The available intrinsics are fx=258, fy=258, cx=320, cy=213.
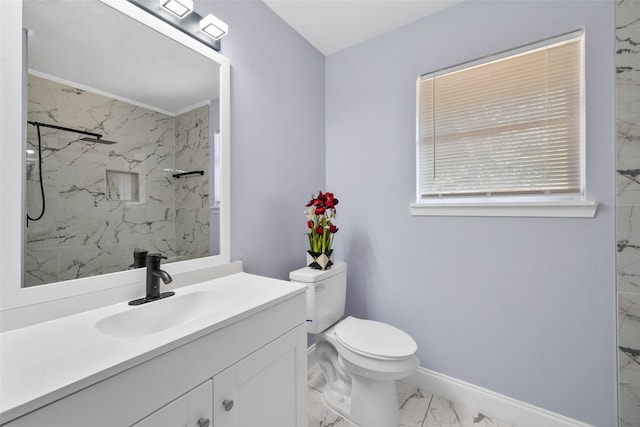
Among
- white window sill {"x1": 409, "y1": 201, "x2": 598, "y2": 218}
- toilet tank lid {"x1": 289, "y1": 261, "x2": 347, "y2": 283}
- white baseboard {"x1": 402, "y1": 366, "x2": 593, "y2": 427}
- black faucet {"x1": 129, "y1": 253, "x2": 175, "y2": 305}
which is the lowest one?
white baseboard {"x1": 402, "y1": 366, "x2": 593, "y2": 427}

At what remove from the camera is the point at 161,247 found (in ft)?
3.71

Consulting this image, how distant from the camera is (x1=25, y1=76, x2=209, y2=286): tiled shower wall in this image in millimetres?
834

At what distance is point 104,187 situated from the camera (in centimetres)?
97

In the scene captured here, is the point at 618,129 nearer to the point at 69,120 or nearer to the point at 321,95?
the point at 321,95

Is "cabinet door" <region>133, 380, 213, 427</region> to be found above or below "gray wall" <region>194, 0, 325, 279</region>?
below

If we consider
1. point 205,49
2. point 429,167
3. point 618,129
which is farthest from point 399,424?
point 205,49

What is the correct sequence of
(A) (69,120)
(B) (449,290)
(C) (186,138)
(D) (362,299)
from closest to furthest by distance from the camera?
1. (A) (69,120)
2. (C) (186,138)
3. (B) (449,290)
4. (D) (362,299)

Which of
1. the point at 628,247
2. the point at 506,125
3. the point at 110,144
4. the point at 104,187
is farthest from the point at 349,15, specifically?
the point at 628,247

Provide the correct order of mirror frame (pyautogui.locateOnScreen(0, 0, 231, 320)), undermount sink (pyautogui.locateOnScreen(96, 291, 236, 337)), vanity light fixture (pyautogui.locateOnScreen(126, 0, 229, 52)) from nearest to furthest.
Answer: mirror frame (pyautogui.locateOnScreen(0, 0, 231, 320)) → undermount sink (pyautogui.locateOnScreen(96, 291, 236, 337)) → vanity light fixture (pyautogui.locateOnScreen(126, 0, 229, 52))

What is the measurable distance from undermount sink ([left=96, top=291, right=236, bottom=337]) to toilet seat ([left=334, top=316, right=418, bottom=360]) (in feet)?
2.38

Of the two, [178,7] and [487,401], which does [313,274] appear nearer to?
[487,401]

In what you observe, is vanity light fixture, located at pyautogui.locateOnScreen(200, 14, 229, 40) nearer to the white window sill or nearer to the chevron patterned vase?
the chevron patterned vase

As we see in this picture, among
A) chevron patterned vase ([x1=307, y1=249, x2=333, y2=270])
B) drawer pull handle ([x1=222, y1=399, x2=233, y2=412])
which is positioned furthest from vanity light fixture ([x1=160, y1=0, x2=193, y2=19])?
drawer pull handle ([x1=222, y1=399, x2=233, y2=412])

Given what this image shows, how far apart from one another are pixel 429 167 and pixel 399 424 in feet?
4.98
